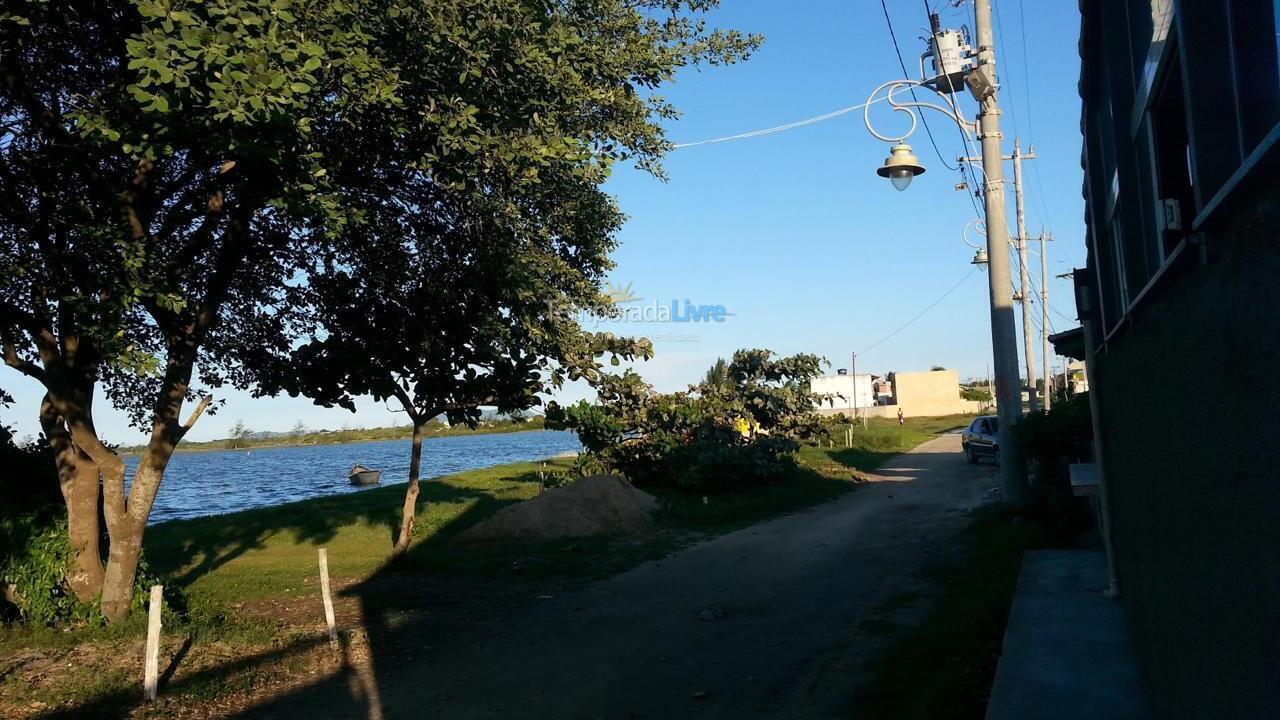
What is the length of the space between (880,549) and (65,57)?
13.1 m

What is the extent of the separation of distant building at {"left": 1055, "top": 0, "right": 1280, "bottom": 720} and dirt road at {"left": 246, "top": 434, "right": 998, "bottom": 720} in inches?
121

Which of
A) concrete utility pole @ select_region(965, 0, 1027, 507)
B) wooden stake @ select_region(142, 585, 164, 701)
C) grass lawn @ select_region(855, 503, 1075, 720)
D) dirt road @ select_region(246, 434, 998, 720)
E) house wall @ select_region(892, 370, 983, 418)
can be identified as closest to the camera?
grass lawn @ select_region(855, 503, 1075, 720)

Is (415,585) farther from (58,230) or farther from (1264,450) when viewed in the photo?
(1264,450)

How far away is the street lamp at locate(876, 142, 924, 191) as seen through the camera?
1477 cm

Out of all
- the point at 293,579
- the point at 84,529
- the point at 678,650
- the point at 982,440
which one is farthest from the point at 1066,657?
the point at 982,440

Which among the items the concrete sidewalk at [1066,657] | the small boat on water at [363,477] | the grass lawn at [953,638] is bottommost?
the grass lawn at [953,638]

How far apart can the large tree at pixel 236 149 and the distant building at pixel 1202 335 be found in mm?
5282

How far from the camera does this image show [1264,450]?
8.32ft

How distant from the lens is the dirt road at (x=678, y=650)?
25.6 feet

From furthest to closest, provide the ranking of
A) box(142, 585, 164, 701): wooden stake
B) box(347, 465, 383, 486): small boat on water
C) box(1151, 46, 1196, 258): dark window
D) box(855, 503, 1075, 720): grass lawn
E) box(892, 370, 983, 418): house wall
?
box(892, 370, 983, 418): house wall < box(347, 465, 383, 486): small boat on water < box(142, 585, 164, 701): wooden stake < box(855, 503, 1075, 720): grass lawn < box(1151, 46, 1196, 258): dark window

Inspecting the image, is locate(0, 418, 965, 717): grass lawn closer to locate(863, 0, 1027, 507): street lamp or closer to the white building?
locate(863, 0, 1027, 507): street lamp

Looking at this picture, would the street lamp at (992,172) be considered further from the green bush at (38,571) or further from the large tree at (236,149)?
the green bush at (38,571)

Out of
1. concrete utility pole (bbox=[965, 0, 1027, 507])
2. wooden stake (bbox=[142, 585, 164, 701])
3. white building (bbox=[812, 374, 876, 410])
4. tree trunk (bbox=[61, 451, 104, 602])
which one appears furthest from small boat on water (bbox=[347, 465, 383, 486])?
wooden stake (bbox=[142, 585, 164, 701])

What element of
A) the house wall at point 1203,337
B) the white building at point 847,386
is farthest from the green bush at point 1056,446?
the white building at point 847,386
